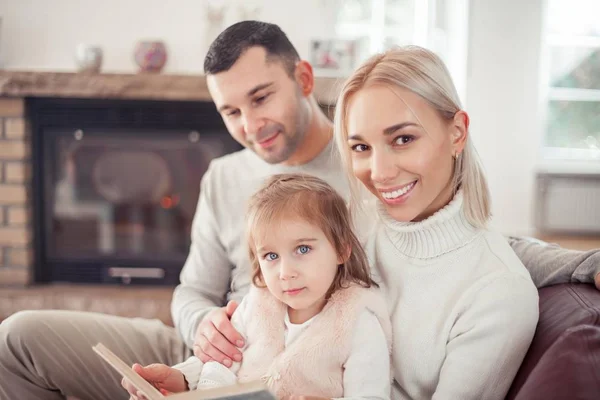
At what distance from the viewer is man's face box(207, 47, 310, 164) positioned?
147 cm

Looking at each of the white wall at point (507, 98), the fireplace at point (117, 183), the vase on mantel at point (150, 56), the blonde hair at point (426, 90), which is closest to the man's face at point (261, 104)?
the blonde hair at point (426, 90)

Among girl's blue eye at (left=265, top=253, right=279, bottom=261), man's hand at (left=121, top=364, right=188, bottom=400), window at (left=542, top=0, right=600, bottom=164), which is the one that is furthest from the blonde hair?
window at (left=542, top=0, right=600, bottom=164)

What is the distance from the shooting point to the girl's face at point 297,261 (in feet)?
3.52

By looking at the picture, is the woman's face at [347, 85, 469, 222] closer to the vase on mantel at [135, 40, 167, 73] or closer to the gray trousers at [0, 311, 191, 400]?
the gray trousers at [0, 311, 191, 400]

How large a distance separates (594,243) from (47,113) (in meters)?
3.28

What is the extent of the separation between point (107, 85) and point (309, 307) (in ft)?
7.35

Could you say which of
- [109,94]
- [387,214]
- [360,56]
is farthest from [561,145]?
[387,214]

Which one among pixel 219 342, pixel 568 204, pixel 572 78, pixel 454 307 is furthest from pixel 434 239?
pixel 572 78

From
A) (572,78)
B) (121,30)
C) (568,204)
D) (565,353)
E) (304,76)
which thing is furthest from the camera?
(572,78)

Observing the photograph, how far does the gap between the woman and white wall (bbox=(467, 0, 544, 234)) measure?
3.09 m

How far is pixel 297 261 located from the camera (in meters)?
1.08

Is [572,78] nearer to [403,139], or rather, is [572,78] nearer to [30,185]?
[30,185]

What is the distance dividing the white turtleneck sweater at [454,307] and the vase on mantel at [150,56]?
2429 mm

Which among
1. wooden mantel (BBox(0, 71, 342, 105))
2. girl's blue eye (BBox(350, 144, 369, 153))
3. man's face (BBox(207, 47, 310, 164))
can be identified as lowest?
girl's blue eye (BBox(350, 144, 369, 153))
